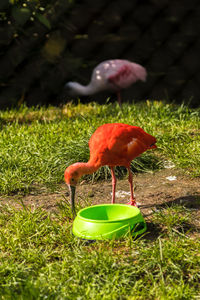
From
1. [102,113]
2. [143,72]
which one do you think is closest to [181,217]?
[102,113]

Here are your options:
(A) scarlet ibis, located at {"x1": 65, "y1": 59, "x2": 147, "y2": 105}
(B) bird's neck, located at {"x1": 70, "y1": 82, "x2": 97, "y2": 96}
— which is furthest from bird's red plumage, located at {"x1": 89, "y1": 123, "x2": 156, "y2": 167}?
(B) bird's neck, located at {"x1": 70, "y1": 82, "x2": 97, "y2": 96}

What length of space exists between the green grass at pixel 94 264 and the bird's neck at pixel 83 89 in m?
3.38

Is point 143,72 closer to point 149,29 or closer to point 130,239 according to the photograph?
point 149,29

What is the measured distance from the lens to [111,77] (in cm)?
557

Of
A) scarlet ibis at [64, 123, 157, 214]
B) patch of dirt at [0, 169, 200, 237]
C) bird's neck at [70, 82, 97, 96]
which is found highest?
scarlet ibis at [64, 123, 157, 214]

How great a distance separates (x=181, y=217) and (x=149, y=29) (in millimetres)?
4382

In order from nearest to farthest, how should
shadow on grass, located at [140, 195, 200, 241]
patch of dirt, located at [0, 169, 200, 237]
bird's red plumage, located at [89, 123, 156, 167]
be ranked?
shadow on grass, located at [140, 195, 200, 241] < bird's red plumage, located at [89, 123, 156, 167] < patch of dirt, located at [0, 169, 200, 237]

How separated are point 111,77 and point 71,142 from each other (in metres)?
2.23

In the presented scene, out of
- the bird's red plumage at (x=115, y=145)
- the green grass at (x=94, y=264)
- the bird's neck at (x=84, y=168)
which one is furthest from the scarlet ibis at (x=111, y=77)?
the green grass at (x=94, y=264)

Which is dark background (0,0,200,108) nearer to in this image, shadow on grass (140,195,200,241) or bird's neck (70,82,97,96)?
bird's neck (70,82,97,96)

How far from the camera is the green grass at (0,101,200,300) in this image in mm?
1926

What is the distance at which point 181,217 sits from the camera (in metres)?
2.48

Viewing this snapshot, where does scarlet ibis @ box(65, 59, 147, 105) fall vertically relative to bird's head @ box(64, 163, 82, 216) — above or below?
below

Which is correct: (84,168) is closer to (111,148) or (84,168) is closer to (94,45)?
(111,148)
